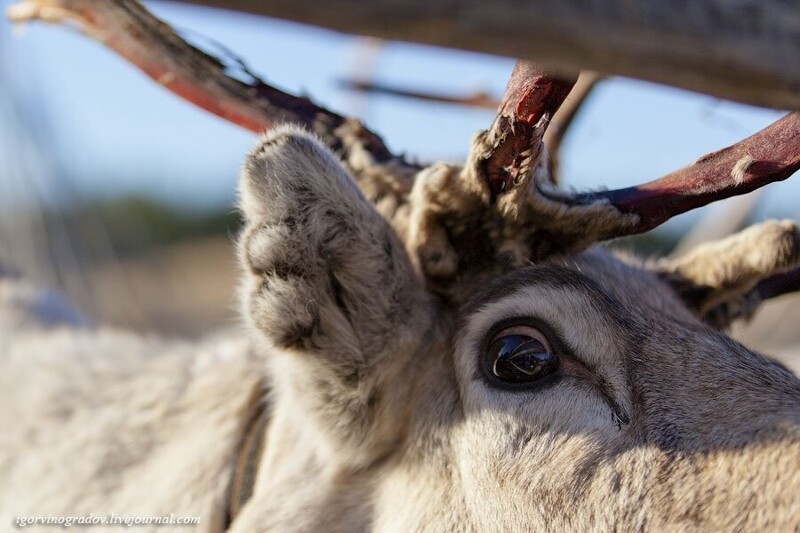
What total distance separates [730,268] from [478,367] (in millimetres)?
Result: 1113

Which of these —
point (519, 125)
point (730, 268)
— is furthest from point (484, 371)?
point (730, 268)

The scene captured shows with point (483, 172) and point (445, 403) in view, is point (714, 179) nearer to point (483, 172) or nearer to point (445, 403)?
point (483, 172)

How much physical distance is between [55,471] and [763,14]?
8.57 feet

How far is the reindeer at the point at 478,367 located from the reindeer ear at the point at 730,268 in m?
0.02

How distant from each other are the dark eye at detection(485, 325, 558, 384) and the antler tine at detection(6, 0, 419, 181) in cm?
70

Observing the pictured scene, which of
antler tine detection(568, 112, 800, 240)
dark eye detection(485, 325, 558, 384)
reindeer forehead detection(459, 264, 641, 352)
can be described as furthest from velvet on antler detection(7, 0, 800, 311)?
dark eye detection(485, 325, 558, 384)

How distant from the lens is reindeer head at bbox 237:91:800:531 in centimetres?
208

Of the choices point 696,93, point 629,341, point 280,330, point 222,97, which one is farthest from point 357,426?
point 696,93

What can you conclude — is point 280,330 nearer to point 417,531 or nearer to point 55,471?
point 417,531

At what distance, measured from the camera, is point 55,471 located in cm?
295

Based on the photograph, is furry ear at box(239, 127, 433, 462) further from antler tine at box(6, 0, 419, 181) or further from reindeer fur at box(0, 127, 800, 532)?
antler tine at box(6, 0, 419, 181)

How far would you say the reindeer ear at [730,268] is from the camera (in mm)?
2873

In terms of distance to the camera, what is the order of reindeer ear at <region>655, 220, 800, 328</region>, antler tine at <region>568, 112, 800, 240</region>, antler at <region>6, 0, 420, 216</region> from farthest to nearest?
reindeer ear at <region>655, 220, 800, 328</region>, antler at <region>6, 0, 420, 216</region>, antler tine at <region>568, 112, 800, 240</region>

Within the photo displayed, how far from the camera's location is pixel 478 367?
7.67ft
